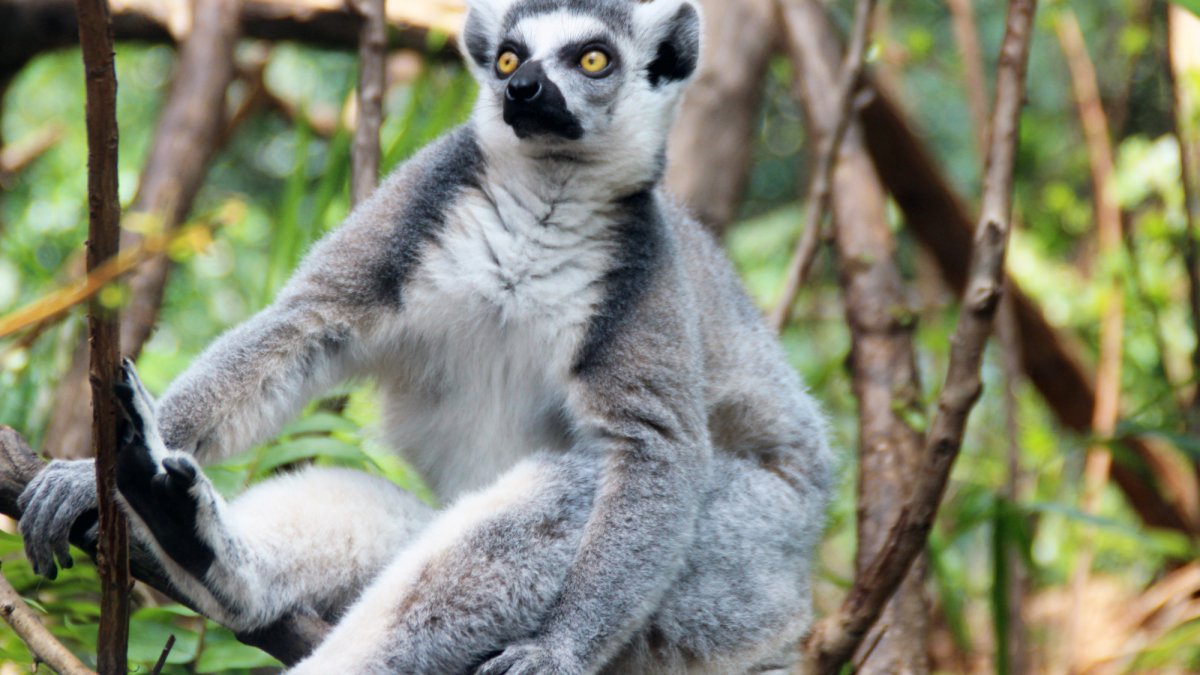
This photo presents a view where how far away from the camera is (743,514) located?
3.23 meters

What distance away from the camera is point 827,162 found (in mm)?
4746

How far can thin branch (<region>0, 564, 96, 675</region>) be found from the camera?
2.18m

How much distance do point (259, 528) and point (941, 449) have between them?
170 centimetres

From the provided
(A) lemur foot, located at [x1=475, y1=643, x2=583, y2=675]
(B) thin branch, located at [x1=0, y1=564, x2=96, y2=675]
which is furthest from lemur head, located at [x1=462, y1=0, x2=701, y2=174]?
(B) thin branch, located at [x1=0, y1=564, x2=96, y2=675]

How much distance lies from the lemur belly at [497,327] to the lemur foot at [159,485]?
2.61 ft

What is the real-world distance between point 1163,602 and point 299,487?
183 inches

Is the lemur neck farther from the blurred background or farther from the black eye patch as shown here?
the blurred background

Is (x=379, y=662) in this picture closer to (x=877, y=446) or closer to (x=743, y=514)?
(x=743, y=514)

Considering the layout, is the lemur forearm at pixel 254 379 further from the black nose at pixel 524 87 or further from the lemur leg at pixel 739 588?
the lemur leg at pixel 739 588

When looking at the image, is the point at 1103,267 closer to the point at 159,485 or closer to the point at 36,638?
the point at 159,485

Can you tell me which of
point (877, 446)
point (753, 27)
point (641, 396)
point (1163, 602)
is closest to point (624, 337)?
point (641, 396)

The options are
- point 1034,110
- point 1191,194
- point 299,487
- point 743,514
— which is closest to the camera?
point 299,487

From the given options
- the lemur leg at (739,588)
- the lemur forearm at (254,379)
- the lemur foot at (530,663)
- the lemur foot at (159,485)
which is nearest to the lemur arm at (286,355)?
the lemur forearm at (254,379)

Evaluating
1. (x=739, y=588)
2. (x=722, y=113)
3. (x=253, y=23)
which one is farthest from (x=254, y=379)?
(x=253, y=23)
